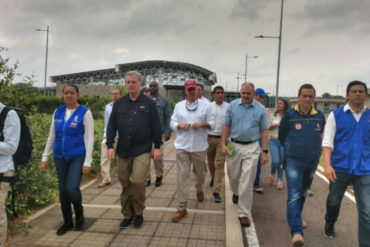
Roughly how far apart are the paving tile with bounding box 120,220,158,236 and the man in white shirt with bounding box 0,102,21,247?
5.13ft

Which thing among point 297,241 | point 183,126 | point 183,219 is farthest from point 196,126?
point 297,241

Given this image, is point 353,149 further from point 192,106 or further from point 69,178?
point 69,178

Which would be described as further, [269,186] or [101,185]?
[269,186]

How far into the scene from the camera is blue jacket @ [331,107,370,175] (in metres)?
3.59

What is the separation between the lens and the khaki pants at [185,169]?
15.9 ft

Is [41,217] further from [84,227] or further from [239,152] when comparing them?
[239,152]

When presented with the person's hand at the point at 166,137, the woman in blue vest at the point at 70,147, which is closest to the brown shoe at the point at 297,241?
the woman in blue vest at the point at 70,147

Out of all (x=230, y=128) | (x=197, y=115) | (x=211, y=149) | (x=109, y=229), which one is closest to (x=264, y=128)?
(x=230, y=128)

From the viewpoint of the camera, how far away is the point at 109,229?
173 inches

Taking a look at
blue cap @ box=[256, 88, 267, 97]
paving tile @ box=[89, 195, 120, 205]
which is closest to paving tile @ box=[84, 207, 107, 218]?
paving tile @ box=[89, 195, 120, 205]

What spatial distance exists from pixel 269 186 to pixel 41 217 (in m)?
4.50

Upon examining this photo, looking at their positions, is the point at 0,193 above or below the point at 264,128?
below

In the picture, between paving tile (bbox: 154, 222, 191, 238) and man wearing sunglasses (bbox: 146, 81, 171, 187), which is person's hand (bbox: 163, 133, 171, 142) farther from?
paving tile (bbox: 154, 222, 191, 238)

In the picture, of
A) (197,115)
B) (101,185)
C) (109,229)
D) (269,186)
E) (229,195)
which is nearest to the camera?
(109,229)
